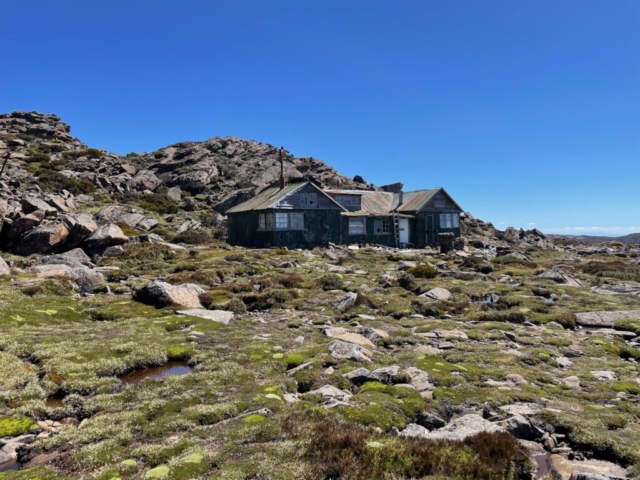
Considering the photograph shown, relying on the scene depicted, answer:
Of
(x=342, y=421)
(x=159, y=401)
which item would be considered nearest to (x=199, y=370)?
(x=159, y=401)

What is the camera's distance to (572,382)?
1270 cm

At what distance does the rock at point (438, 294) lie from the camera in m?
24.9

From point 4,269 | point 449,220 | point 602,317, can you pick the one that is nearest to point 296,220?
point 449,220

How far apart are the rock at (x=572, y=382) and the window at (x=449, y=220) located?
47.2m

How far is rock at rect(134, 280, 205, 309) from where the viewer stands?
20844 millimetres

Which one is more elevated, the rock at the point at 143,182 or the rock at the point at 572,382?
the rock at the point at 143,182

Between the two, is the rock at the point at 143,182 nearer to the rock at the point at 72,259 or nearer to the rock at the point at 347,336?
the rock at the point at 72,259

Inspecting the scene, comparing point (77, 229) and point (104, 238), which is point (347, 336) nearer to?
point (104, 238)

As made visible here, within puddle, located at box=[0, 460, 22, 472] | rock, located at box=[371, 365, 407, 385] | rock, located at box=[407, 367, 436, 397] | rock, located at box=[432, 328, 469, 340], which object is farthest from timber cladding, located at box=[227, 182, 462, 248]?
puddle, located at box=[0, 460, 22, 472]

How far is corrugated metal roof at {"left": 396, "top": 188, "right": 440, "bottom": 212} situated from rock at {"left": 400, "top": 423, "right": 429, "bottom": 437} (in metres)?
49.7

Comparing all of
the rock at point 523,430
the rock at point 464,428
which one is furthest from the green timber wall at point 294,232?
the rock at point 523,430

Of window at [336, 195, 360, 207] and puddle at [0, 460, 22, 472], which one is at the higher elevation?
window at [336, 195, 360, 207]

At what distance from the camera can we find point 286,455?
7.43m

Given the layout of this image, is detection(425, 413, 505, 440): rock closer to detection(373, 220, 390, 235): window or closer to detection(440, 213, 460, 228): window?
detection(373, 220, 390, 235): window
